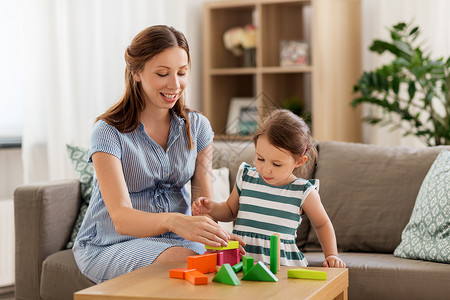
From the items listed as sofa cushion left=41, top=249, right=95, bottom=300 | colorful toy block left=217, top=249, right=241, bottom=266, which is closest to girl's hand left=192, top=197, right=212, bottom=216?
colorful toy block left=217, top=249, right=241, bottom=266

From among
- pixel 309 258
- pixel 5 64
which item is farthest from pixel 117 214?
pixel 5 64

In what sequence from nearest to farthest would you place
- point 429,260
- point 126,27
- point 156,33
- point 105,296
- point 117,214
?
point 105,296, point 117,214, point 156,33, point 429,260, point 126,27

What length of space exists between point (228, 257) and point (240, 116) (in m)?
2.62

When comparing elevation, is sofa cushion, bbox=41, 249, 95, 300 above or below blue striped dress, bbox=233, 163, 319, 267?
below

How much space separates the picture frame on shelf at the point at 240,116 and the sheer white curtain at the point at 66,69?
76 cm

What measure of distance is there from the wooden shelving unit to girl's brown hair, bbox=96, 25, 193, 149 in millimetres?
1739

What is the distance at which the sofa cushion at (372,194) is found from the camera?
98.6 inches

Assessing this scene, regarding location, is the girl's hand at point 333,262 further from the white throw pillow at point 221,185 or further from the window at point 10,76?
the window at point 10,76

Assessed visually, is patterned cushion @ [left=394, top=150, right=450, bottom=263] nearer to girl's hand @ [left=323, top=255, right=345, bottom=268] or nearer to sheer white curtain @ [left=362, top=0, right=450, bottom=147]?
girl's hand @ [left=323, top=255, right=345, bottom=268]

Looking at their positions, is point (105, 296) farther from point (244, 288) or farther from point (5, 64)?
point (5, 64)

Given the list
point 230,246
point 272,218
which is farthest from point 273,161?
point 230,246

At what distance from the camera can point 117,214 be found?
1.79 m

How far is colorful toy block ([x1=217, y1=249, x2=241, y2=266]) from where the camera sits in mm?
1594

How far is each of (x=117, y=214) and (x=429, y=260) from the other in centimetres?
111
